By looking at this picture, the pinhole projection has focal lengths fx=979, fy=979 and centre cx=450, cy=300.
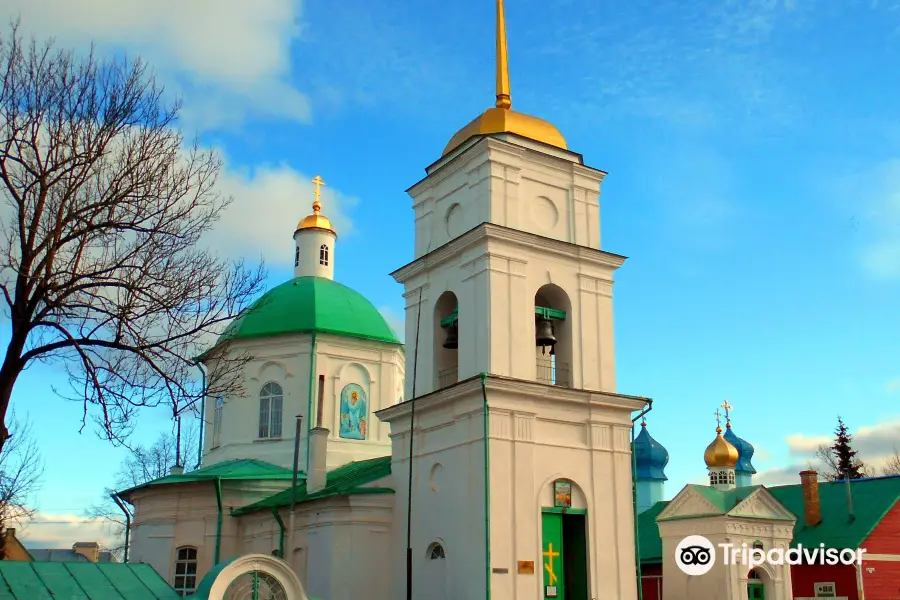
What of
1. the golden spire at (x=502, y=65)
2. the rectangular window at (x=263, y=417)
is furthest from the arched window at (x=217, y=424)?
the golden spire at (x=502, y=65)

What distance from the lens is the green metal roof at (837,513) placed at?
31641 millimetres

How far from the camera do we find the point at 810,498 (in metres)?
34.1

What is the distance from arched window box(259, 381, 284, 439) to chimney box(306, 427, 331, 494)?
3.73 metres

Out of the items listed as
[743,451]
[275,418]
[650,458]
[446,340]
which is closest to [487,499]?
[446,340]

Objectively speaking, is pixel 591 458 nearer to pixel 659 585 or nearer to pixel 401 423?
pixel 401 423

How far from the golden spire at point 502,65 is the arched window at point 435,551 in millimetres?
9677

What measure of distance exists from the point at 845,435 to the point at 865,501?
66.7 ft

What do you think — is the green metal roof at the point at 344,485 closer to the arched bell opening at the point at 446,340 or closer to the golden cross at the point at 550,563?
the arched bell opening at the point at 446,340

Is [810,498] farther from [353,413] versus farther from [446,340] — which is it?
[446,340]

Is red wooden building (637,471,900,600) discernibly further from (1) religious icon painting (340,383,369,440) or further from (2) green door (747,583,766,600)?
(1) religious icon painting (340,383,369,440)

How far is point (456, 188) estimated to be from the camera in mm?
20922

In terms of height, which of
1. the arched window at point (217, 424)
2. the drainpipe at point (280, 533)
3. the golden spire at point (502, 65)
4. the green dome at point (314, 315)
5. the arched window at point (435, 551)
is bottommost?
the arched window at point (435, 551)

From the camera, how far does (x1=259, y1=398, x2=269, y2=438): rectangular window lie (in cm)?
2773

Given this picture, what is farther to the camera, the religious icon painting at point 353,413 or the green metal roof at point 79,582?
the religious icon painting at point 353,413
